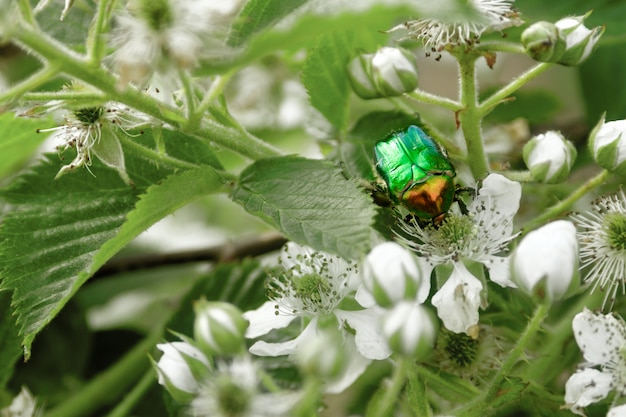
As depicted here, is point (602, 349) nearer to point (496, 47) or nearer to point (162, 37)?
point (496, 47)

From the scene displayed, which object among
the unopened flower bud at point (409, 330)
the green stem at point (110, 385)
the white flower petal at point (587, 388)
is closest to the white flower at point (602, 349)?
the white flower petal at point (587, 388)

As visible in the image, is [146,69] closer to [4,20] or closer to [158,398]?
[4,20]

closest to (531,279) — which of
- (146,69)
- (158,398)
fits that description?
(146,69)

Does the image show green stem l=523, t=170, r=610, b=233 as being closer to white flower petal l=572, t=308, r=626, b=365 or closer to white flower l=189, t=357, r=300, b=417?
white flower petal l=572, t=308, r=626, b=365

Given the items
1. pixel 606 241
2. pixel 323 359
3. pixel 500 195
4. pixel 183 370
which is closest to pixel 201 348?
pixel 183 370

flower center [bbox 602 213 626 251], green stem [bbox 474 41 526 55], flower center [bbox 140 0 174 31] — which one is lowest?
flower center [bbox 602 213 626 251]

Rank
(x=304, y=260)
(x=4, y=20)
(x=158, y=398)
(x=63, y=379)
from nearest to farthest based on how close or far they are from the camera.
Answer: (x=4, y=20)
(x=304, y=260)
(x=158, y=398)
(x=63, y=379)

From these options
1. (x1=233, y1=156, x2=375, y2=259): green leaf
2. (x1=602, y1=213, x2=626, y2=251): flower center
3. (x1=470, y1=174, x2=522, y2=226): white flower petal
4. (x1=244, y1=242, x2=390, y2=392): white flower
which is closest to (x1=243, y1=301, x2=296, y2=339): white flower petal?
(x1=244, y1=242, x2=390, y2=392): white flower
